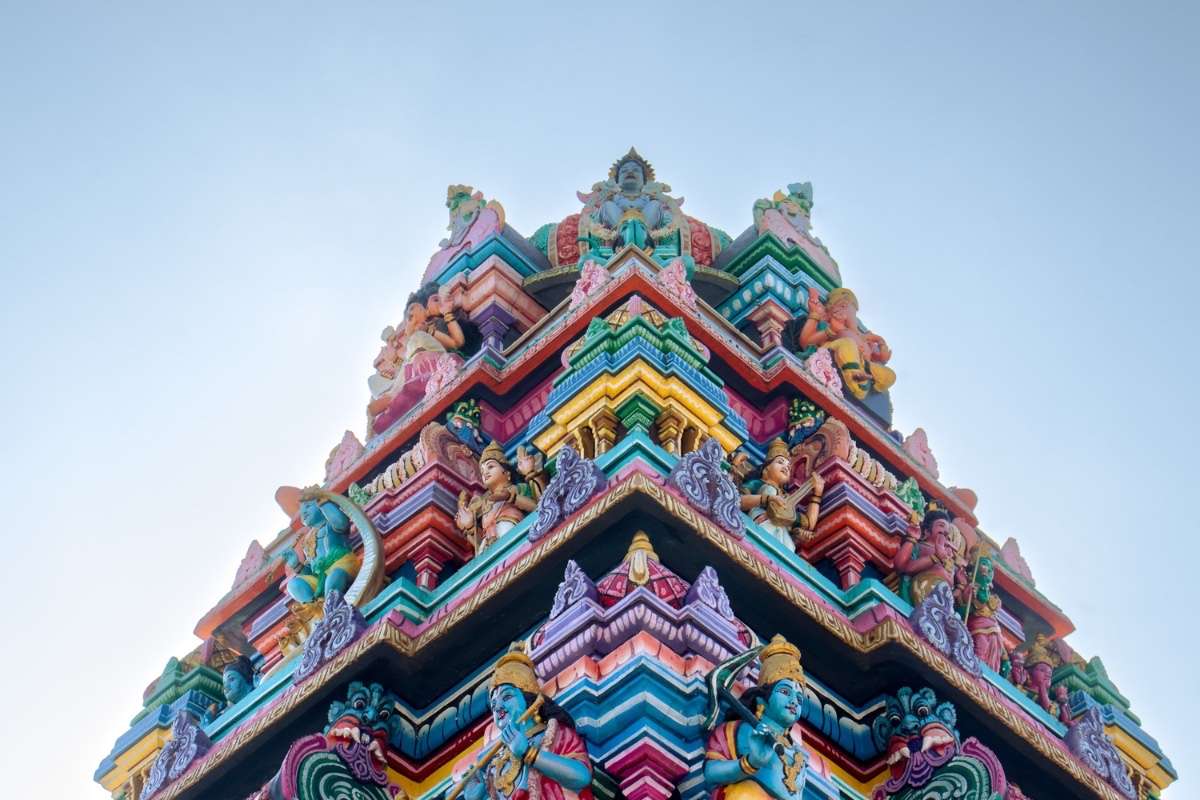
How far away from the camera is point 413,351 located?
64.3ft

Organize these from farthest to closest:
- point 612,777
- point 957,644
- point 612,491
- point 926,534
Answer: point 926,534
point 957,644
point 612,491
point 612,777

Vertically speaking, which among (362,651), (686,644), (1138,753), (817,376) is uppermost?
(817,376)

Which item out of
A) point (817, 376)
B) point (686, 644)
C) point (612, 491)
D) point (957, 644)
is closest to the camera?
point (686, 644)

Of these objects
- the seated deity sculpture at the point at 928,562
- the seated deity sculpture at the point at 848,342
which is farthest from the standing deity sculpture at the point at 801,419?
the seated deity sculpture at the point at 848,342

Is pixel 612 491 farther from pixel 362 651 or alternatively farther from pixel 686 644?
pixel 362 651

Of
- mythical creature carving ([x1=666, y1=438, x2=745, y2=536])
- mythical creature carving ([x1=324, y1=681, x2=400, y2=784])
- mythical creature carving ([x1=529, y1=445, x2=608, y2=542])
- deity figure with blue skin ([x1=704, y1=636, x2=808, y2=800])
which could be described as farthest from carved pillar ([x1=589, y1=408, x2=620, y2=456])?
deity figure with blue skin ([x1=704, y1=636, x2=808, y2=800])

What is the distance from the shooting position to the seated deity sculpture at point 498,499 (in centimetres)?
1603

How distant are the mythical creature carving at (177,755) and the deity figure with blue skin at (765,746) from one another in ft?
18.4

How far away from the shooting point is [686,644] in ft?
42.2

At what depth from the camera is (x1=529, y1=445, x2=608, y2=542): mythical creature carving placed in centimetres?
1423

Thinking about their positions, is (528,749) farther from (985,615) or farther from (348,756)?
(985,615)

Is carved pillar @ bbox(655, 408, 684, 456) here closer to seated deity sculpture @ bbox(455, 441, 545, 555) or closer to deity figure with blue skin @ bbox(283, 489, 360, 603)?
seated deity sculpture @ bbox(455, 441, 545, 555)

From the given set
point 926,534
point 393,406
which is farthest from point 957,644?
point 393,406

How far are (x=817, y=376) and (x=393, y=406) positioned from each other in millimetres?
4370
